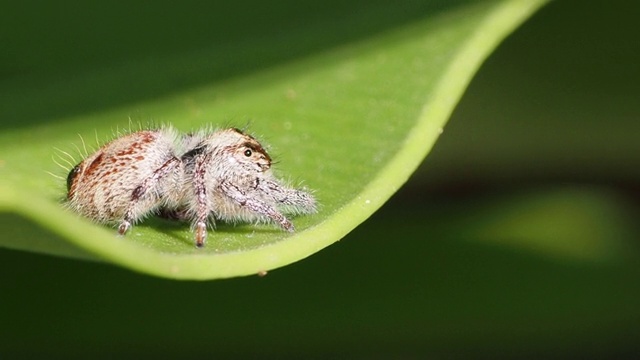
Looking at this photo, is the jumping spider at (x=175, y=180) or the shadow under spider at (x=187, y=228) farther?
the jumping spider at (x=175, y=180)

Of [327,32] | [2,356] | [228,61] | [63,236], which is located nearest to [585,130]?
[327,32]

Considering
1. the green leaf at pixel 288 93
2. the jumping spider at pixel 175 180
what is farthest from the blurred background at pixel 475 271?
the jumping spider at pixel 175 180

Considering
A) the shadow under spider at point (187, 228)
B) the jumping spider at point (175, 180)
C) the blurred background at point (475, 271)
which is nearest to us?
the shadow under spider at point (187, 228)

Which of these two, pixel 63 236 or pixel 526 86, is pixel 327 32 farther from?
pixel 63 236

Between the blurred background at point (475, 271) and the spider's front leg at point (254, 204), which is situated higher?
the blurred background at point (475, 271)

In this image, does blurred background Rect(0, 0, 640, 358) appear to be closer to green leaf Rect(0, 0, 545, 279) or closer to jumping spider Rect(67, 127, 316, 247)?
green leaf Rect(0, 0, 545, 279)

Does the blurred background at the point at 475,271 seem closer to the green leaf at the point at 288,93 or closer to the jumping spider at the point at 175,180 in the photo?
the green leaf at the point at 288,93
